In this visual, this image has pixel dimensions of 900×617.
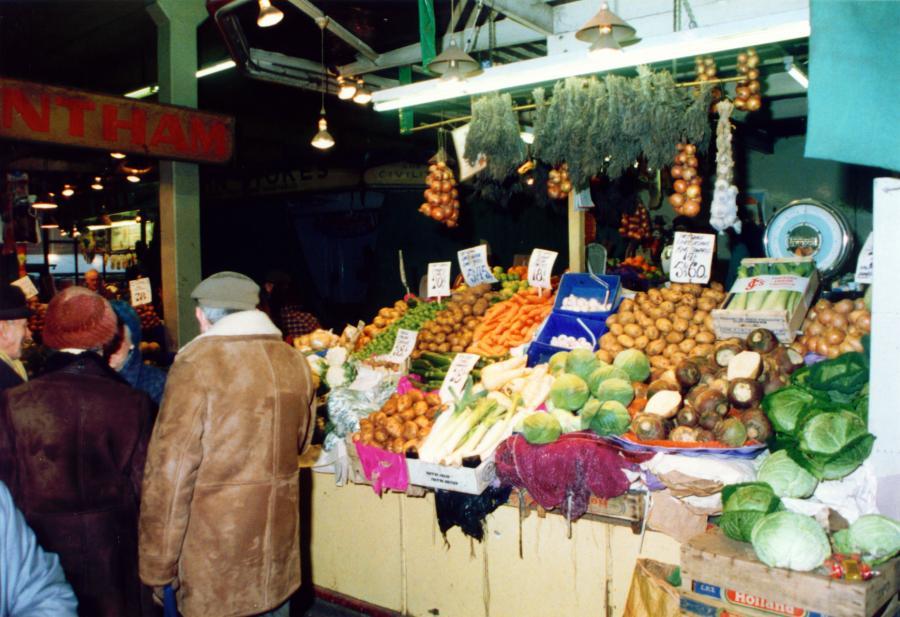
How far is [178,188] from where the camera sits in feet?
24.2

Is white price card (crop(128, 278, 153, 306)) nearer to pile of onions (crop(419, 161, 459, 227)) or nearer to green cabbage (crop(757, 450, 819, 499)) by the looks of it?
pile of onions (crop(419, 161, 459, 227))

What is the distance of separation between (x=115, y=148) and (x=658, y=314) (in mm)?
5148

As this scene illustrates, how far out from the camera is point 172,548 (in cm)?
306

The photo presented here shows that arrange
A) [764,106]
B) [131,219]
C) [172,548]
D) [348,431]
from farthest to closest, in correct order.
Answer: [131,219] < [764,106] < [348,431] < [172,548]

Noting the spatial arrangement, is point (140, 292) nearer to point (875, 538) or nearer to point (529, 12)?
point (529, 12)

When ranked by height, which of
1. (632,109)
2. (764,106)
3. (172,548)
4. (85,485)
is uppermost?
(764,106)

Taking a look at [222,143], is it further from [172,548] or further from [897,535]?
[897,535]

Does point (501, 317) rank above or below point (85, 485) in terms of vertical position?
above

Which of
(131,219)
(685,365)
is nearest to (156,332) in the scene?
(685,365)

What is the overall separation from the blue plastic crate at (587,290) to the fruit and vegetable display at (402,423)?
1312 mm

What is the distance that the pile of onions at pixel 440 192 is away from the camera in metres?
7.10

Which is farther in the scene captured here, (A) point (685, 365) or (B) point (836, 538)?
(A) point (685, 365)

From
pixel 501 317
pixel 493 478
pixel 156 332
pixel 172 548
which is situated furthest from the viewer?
pixel 156 332

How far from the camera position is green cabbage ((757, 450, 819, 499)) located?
3.27 meters
